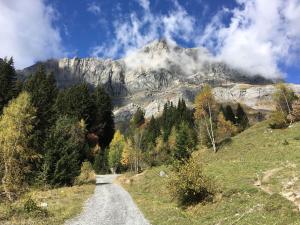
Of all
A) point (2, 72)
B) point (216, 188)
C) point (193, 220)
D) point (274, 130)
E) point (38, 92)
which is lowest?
point (193, 220)

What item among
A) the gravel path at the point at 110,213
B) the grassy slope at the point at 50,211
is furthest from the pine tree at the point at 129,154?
the grassy slope at the point at 50,211

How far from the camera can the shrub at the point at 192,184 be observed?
29.7 metres

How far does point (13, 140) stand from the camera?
41656 millimetres

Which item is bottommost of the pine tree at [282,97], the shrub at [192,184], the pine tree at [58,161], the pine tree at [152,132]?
the shrub at [192,184]

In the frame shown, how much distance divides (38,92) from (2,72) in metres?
10.3

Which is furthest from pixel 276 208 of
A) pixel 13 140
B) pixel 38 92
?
pixel 38 92

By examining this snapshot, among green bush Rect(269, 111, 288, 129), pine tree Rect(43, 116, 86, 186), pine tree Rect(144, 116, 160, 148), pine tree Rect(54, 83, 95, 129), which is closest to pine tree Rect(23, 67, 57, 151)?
pine tree Rect(43, 116, 86, 186)

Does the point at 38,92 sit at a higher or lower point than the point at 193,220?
higher

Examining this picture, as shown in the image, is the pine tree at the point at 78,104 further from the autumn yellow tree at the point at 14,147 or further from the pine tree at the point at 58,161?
the pine tree at the point at 58,161

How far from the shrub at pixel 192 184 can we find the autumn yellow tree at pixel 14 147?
576 inches

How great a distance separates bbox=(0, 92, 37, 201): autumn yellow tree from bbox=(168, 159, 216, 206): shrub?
48.0 ft

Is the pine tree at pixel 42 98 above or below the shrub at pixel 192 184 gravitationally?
above

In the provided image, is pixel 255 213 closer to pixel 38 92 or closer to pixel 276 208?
pixel 276 208

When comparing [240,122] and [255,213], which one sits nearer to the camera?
[255,213]
